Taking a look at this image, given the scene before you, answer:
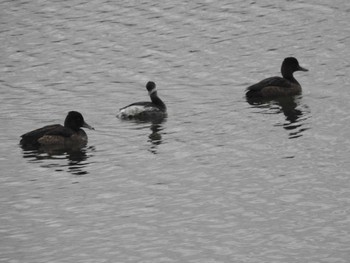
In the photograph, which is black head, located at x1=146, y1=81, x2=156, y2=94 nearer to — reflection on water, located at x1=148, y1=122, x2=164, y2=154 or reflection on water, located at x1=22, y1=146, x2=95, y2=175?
reflection on water, located at x1=148, y1=122, x2=164, y2=154

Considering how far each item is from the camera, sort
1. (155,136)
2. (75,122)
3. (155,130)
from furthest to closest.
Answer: (155,130)
(75,122)
(155,136)

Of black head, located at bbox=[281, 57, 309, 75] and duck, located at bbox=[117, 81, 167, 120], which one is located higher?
black head, located at bbox=[281, 57, 309, 75]

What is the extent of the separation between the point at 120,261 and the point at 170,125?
31.8 feet

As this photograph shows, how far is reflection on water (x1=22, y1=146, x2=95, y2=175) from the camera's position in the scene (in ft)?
74.9

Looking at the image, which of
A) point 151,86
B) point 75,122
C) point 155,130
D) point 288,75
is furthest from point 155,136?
point 288,75

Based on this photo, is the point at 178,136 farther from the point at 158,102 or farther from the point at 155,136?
the point at 158,102

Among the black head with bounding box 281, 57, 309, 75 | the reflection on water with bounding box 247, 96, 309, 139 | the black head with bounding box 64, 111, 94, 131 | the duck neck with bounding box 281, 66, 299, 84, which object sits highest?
the black head with bounding box 281, 57, 309, 75

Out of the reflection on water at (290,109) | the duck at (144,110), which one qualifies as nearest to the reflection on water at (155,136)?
the duck at (144,110)

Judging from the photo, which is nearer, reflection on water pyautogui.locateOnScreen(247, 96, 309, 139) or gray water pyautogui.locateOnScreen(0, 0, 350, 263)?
gray water pyautogui.locateOnScreen(0, 0, 350, 263)

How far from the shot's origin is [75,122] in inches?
1004

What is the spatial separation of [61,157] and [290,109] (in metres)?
6.88

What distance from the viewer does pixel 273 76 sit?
2989cm

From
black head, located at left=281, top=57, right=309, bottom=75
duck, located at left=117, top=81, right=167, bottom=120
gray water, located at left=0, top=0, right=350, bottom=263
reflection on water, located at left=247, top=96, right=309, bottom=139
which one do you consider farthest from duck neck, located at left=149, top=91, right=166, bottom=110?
black head, located at left=281, top=57, right=309, bottom=75

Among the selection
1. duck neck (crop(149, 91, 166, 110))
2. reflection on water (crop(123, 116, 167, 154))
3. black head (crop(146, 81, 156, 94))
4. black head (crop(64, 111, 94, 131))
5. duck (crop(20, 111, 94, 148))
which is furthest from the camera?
black head (crop(146, 81, 156, 94))
